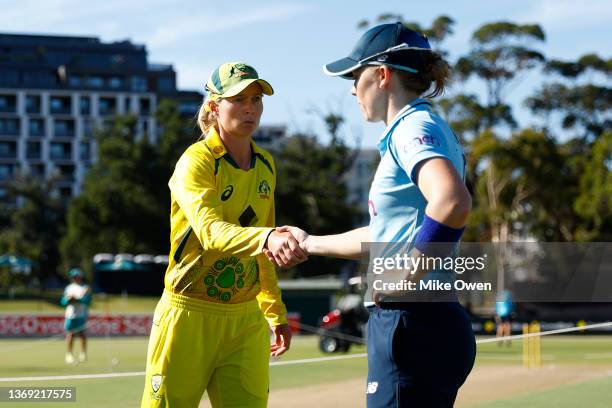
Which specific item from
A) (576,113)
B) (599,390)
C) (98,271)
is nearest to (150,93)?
(98,271)

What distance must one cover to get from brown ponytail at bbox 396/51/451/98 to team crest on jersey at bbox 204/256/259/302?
1.80 m

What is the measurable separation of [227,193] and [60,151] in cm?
11637

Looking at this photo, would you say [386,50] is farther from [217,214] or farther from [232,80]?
[232,80]

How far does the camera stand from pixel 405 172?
3.75 metres

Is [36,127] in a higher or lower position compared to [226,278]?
higher

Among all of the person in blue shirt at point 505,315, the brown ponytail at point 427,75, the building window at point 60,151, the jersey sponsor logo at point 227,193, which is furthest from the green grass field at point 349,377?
the building window at point 60,151

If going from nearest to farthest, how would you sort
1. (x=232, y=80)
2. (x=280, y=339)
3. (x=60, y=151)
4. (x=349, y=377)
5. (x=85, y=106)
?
(x=232, y=80) < (x=280, y=339) < (x=349, y=377) < (x=85, y=106) < (x=60, y=151)

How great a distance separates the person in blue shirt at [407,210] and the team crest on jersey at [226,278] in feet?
Answer: 4.83

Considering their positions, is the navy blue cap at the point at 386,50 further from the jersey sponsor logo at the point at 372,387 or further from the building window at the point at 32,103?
the building window at the point at 32,103

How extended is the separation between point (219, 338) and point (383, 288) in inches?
70.0

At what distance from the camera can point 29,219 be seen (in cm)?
9325

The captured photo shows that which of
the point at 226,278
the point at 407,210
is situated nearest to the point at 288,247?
the point at 407,210

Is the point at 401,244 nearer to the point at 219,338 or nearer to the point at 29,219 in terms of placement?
the point at 219,338

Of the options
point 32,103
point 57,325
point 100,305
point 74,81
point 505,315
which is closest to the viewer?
point 505,315
